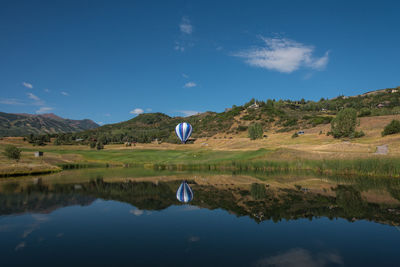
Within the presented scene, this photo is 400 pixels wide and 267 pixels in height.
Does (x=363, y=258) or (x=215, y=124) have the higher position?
(x=215, y=124)

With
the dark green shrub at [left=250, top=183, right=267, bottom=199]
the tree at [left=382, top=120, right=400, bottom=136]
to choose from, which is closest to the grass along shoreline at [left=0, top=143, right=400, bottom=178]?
the dark green shrub at [left=250, top=183, right=267, bottom=199]

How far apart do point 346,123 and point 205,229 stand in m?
74.1

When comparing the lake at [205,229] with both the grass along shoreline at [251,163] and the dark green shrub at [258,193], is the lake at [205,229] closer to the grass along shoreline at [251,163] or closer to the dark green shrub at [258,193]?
the dark green shrub at [258,193]

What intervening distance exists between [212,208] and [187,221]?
142 inches

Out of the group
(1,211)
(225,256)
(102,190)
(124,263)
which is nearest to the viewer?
(124,263)

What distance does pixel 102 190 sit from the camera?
26125 mm

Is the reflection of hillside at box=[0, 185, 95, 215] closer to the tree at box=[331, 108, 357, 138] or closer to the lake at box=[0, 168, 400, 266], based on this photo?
the lake at box=[0, 168, 400, 266]

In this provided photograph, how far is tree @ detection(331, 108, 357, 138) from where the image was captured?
241 ft

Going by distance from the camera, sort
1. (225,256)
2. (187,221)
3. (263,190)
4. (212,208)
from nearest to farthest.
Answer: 1. (225,256)
2. (187,221)
3. (212,208)
4. (263,190)

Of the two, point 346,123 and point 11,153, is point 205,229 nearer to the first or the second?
point 11,153

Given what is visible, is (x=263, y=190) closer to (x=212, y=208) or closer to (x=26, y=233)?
(x=212, y=208)

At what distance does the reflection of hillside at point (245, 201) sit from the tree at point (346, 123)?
5578 centimetres

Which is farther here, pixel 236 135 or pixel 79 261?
pixel 236 135

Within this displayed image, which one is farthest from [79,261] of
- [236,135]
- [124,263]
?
[236,135]
